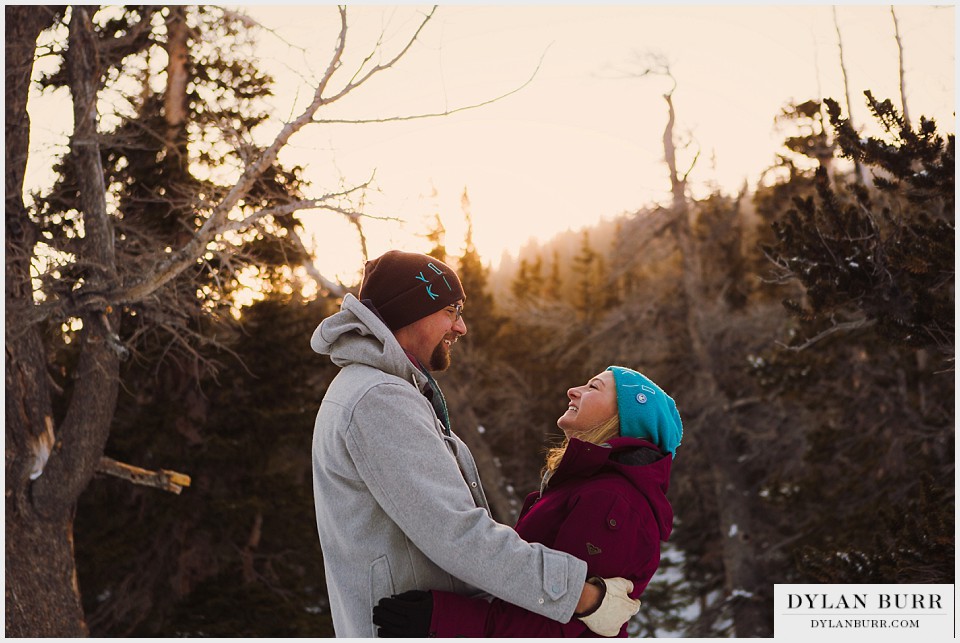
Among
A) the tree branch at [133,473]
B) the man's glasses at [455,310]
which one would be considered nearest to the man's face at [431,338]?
the man's glasses at [455,310]

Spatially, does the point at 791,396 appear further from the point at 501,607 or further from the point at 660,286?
the point at 501,607

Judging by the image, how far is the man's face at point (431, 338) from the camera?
7.75 feet

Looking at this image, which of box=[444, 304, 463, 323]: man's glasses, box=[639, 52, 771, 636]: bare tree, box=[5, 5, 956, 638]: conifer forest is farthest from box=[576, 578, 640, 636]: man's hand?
box=[639, 52, 771, 636]: bare tree

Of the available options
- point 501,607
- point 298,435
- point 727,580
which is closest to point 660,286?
point 727,580

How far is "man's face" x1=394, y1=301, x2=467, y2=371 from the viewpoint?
2362 millimetres

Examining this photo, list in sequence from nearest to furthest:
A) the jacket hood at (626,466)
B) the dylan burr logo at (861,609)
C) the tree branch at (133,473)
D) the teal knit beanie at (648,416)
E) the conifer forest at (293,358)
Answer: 1. the jacket hood at (626,466)
2. the teal knit beanie at (648,416)
3. the dylan burr logo at (861,609)
4. the conifer forest at (293,358)
5. the tree branch at (133,473)

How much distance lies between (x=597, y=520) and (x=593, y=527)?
20mm

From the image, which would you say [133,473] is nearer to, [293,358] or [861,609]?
[293,358]

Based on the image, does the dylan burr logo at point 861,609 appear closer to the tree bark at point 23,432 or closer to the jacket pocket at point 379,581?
A: the jacket pocket at point 379,581

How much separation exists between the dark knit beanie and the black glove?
0.74 m

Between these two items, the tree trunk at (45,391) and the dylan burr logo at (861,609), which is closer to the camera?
the dylan burr logo at (861,609)

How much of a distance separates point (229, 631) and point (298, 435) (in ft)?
9.06

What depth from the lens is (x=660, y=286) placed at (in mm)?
19156

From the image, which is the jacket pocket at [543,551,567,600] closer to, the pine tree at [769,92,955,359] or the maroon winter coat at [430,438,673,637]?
the maroon winter coat at [430,438,673,637]
